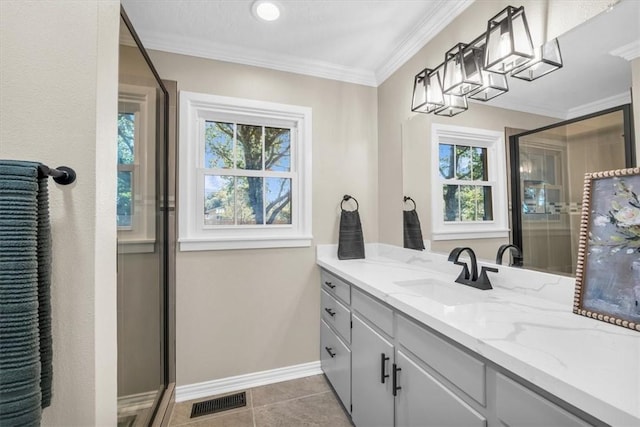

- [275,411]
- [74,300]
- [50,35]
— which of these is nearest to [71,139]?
[50,35]

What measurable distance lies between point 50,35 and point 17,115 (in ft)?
0.74

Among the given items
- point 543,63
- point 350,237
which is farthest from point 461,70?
point 350,237

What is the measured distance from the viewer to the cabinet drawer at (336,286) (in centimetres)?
173

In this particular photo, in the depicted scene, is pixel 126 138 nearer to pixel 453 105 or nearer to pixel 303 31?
pixel 303 31

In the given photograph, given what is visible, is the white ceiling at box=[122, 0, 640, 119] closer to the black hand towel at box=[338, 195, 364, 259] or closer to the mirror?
the mirror

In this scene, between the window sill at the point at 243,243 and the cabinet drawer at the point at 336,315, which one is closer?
the cabinet drawer at the point at 336,315

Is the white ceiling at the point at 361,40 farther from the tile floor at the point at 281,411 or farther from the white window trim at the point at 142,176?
the tile floor at the point at 281,411

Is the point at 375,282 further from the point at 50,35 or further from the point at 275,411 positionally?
the point at 50,35

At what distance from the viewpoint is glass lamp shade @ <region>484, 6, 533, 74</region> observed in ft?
4.01

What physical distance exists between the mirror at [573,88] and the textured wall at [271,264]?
0.88 meters

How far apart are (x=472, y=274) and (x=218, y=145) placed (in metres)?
1.92

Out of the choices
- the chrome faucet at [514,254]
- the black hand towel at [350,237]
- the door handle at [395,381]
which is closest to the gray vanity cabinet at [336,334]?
the black hand towel at [350,237]

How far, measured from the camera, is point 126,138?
4.02 ft

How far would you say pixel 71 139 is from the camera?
0.71 metres
